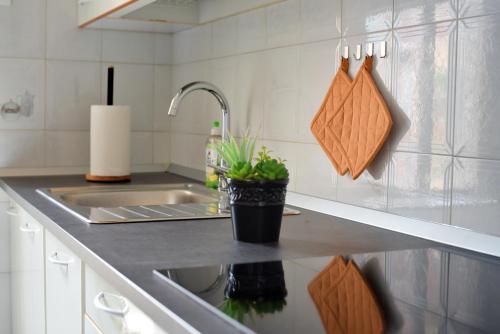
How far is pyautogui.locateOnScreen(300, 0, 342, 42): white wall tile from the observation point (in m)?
1.85

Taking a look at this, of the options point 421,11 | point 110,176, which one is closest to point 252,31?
point 110,176

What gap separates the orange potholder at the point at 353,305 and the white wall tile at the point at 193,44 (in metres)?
1.56

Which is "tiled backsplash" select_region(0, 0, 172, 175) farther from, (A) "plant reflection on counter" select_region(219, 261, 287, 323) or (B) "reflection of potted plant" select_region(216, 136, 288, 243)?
(A) "plant reflection on counter" select_region(219, 261, 287, 323)

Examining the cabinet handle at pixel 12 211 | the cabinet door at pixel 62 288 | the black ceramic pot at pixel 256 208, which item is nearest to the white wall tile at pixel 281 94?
the black ceramic pot at pixel 256 208

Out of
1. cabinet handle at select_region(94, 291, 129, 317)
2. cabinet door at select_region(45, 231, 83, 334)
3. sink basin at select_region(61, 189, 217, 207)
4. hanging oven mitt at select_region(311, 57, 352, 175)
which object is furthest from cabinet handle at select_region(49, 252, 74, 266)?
hanging oven mitt at select_region(311, 57, 352, 175)

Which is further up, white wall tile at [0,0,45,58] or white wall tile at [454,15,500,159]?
white wall tile at [0,0,45,58]

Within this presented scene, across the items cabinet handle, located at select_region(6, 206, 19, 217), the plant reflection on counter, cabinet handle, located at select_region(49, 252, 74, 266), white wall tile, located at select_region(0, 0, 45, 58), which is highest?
white wall tile, located at select_region(0, 0, 45, 58)

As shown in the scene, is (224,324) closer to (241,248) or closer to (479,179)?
(241,248)

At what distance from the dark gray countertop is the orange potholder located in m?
0.15

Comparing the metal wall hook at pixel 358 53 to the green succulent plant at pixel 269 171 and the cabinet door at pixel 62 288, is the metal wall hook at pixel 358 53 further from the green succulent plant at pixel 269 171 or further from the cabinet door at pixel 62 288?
the cabinet door at pixel 62 288

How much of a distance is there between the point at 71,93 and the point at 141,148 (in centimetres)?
36

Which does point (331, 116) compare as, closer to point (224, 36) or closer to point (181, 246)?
point (181, 246)

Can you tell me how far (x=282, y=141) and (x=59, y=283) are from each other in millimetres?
761

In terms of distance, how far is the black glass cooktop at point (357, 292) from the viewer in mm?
923
